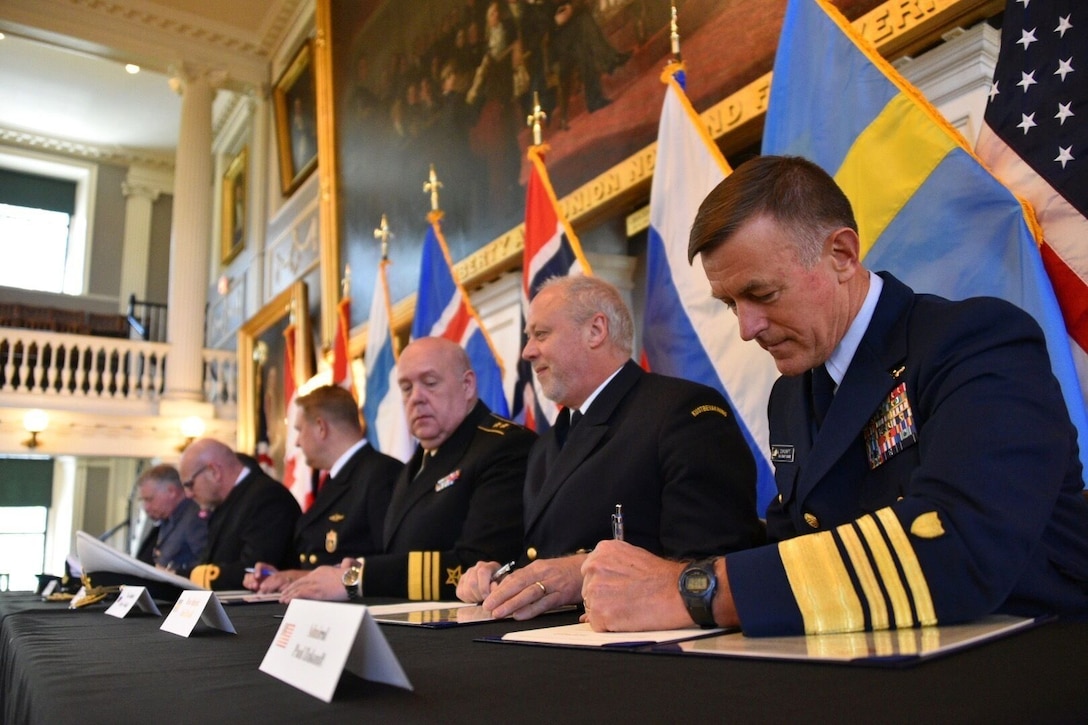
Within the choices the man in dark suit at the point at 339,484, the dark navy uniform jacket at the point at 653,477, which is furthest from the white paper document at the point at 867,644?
the man in dark suit at the point at 339,484

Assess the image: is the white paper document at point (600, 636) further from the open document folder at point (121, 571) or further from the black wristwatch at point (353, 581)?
the open document folder at point (121, 571)

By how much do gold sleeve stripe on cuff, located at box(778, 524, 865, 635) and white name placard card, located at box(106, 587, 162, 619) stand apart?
1.55 m

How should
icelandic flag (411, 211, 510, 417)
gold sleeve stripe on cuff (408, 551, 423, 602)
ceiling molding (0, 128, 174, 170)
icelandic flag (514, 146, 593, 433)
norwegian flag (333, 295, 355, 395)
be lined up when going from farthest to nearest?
1. ceiling molding (0, 128, 174, 170)
2. norwegian flag (333, 295, 355, 395)
3. icelandic flag (411, 211, 510, 417)
4. icelandic flag (514, 146, 593, 433)
5. gold sleeve stripe on cuff (408, 551, 423, 602)

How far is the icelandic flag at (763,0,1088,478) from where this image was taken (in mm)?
2053

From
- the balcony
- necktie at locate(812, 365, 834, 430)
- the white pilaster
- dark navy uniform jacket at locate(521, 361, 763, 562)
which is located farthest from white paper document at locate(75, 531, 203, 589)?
the white pilaster

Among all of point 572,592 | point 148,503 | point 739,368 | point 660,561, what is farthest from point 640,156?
point 148,503

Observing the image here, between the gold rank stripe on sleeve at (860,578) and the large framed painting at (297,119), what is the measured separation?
915 cm

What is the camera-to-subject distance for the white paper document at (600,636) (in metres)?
1.11

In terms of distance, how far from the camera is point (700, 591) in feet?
3.88

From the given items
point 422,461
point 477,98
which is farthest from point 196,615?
point 477,98

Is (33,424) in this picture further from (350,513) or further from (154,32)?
(350,513)

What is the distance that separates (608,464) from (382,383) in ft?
12.0

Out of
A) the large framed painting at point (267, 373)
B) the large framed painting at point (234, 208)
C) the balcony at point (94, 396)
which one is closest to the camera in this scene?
the large framed painting at point (267, 373)

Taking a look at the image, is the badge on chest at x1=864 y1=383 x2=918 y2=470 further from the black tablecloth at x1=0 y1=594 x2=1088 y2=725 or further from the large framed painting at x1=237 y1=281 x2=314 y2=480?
the large framed painting at x1=237 y1=281 x2=314 y2=480
